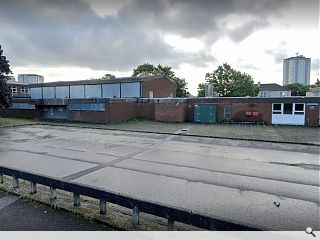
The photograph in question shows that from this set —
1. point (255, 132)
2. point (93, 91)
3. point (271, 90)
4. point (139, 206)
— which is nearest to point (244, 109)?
point (255, 132)

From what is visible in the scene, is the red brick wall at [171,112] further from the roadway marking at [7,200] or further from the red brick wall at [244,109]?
the roadway marking at [7,200]

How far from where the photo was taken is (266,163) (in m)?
9.73

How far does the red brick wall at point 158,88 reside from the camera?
32716mm

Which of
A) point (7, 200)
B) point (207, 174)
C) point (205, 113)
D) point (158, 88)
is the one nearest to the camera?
point (7, 200)

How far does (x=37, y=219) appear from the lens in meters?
4.55

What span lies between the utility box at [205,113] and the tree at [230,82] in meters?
28.4

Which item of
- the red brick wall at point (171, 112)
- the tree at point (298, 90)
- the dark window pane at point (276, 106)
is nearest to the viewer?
the dark window pane at point (276, 106)

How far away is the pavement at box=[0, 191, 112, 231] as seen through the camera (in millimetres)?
4238

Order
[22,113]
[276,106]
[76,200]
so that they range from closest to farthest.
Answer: [76,200] < [276,106] < [22,113]

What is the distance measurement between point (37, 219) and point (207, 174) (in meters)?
5.12

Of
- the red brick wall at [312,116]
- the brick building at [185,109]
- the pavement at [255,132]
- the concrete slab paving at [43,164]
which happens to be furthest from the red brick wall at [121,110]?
the red brick wall at [312,116]

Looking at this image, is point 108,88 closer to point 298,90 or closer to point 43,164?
point 43,164

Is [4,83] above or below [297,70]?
below
